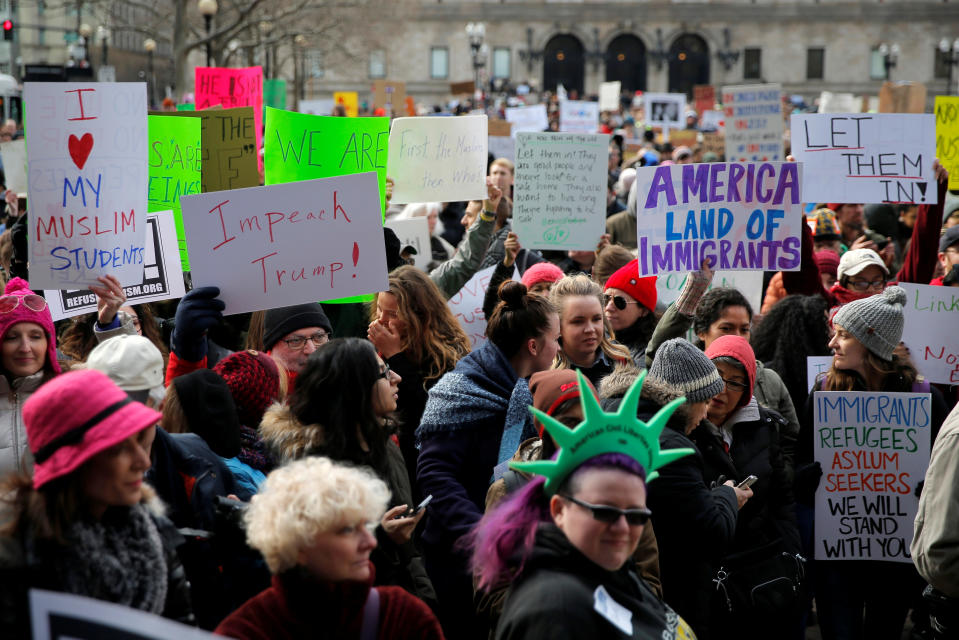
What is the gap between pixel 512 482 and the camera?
10.3ft

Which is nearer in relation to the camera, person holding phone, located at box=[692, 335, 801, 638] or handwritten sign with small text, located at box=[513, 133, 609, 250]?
person holding phone, located at box=[692, 335, 801, 638]

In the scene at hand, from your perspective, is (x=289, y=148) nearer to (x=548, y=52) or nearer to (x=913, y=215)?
(x=913, y=215)

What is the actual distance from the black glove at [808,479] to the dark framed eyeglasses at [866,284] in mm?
1572

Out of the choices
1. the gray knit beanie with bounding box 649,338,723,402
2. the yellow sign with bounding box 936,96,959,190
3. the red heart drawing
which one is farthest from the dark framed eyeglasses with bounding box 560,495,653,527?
the yellow sign with bounding box 936,96,959,190

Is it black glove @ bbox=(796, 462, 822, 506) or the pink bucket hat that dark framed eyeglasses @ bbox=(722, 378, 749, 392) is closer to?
black glove @ bbox=(796, 462, 822, 506)

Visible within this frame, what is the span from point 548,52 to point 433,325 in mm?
62113

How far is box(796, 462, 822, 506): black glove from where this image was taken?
4.32 metres

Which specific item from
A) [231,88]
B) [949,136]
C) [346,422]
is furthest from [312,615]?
[231,88]

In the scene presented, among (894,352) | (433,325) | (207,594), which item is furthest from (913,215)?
(207,594)

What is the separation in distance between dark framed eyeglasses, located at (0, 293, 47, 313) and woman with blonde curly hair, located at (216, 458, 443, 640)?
5.66 ft

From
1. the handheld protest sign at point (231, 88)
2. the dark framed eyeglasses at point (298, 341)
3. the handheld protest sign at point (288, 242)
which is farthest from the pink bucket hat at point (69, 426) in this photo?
the handheld protest sign at point (231, 88)

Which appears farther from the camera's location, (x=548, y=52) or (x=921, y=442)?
(x=548, y=52)

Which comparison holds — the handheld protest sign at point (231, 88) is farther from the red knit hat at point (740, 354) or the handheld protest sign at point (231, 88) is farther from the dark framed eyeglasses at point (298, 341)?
the red knit hat at point (740, 354)

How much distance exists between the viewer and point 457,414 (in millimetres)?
3584
